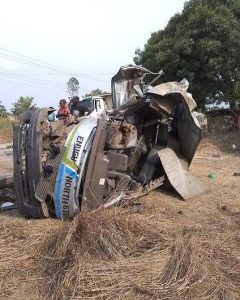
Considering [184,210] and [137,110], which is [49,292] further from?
[137,110]

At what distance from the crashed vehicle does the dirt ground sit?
38 cm

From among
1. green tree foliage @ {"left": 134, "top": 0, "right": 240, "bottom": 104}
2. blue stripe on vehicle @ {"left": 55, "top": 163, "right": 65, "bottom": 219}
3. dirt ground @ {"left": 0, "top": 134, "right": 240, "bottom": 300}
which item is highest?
green tree foliage @ {"left": 134, "top": 0, "right": 240, "bottom": 104}

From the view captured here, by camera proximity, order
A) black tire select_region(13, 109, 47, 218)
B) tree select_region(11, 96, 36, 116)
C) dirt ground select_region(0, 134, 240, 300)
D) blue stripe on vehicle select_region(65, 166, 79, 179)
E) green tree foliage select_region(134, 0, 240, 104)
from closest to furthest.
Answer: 1. dirt ground select_region(0, 134, 240, 300)
2. blue stripe on vehicle select_region(65, 166, 79, 179)
3. black tire select_region(13, 109, 47, 218)
4. green tree foliage select_region(134, 0, 240, 104)
5. tree select_region(11, 96, 36, 116)

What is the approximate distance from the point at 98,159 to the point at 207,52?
12255mm

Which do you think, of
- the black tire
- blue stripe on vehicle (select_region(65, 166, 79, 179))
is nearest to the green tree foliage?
the black tire

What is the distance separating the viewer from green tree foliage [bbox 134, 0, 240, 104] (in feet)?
57.5

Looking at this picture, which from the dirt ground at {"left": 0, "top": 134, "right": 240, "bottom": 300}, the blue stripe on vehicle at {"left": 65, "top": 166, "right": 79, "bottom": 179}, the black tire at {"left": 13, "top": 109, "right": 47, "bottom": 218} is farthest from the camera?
the black tire at {"left": 13, "top": 109, "right": 47, "bottom": 218}

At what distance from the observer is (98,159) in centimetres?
635

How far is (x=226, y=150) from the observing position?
1506 centimetres

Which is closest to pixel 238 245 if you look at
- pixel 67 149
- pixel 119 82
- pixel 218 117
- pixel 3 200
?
pixel 67 149

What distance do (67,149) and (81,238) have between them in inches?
69.5

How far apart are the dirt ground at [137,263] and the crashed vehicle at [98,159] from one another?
0.38m

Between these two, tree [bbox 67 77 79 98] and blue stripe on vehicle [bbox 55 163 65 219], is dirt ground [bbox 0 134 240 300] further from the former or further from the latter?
tree [bbox 67 77 79 98]

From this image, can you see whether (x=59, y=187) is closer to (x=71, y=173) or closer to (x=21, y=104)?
(x=71, y=173)
